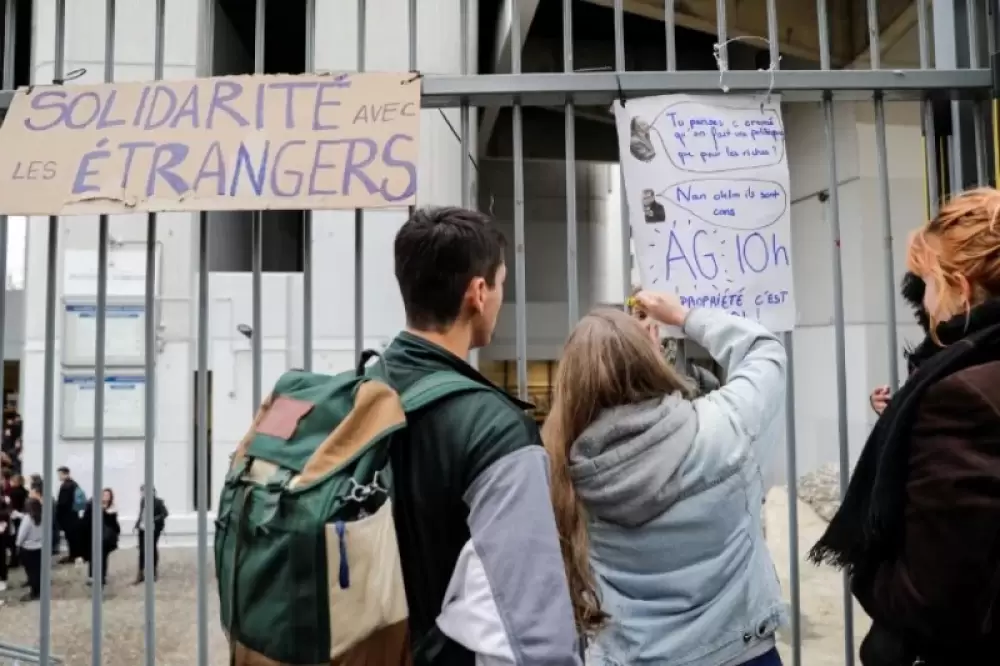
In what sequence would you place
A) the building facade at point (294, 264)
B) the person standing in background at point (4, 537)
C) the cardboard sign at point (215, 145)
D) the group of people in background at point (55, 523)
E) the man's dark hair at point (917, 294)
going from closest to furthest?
the man's dark hair at point (917, 294) → the cardboard sign at point (215, 145) → the building facade at point (294, 264) → the group of people in background at point (55, 523) → the person standing in background at point (4, 537)

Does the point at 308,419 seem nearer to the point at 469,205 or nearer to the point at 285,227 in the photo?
the point at 469,205

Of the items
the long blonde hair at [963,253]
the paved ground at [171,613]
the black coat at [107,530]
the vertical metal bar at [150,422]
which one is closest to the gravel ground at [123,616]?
the paved ground at [171,613]

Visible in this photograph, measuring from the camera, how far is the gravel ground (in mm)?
6758

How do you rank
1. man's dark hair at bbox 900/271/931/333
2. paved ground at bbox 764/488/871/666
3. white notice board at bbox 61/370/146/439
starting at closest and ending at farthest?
man's dark hair at bbox 900/271/931/333 → paved ground at bbox 764/488/871/666 → white notice board at bbox 61/370/146/439

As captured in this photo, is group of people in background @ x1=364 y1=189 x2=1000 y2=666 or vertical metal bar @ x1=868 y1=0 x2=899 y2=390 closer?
group of people in background @ x1=364 y1=189 x2=1000 y2=666

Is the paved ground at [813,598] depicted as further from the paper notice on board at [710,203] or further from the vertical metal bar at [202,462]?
the vertical metal bar at [202,462]

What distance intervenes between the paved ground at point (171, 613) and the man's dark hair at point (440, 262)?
508 cm

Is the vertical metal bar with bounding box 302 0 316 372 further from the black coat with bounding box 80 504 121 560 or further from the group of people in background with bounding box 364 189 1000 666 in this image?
the black coat with bounding box 80 504 121 560

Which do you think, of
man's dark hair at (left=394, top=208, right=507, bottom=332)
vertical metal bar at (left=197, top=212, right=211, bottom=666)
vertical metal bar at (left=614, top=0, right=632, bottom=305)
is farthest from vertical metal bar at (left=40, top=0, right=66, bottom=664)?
vertical metal bar at (left=614, top=0, right=632, bottom=305)

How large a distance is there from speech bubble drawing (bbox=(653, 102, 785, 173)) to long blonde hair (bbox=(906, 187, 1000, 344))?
30.1 inches

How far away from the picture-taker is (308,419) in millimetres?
1449

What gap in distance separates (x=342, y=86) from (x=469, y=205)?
0.50m

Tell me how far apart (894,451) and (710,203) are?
3.33 ft

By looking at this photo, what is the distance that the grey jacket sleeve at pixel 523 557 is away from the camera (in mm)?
1332
